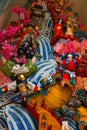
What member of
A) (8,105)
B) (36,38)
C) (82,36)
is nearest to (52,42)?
(36,38)

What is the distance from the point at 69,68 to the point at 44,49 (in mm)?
142

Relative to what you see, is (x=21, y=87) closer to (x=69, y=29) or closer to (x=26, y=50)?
(x=26, y=50)

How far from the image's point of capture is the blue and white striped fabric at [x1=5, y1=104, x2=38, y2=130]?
0.80 meters

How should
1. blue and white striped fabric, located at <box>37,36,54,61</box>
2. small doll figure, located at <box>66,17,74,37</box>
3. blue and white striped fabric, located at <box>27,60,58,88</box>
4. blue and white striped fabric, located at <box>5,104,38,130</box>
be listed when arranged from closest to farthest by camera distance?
1. blue and white striped fabric, located at <box>5,104,38,130</box>
2. blue and white striped fabric, located at <box>27,60,58,88</box>
3. blue and white striped fabric, located at <box>37,36,54,61</box>
4. small doll figure, located at <box>66,17,74,37</box>

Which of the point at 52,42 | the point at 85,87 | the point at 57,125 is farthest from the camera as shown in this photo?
the point at 52,42

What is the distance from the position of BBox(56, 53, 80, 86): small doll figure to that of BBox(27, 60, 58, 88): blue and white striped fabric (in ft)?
0.10

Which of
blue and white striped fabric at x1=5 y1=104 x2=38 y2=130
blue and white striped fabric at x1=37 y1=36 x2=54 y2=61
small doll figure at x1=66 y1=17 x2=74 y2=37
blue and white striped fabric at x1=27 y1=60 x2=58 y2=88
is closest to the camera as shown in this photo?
blue and white striped fabric at x1=5 y1=104 x2=38 y2=130

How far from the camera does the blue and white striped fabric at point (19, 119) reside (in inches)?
31.5

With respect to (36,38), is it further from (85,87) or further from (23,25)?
(85,87)

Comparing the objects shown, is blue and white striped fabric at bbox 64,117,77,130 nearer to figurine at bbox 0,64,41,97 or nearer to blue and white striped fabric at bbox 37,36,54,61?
figurine at bbox 0,64,41,97

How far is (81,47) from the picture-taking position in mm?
1137

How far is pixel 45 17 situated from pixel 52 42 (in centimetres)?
14

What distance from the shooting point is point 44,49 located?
43.1 inches

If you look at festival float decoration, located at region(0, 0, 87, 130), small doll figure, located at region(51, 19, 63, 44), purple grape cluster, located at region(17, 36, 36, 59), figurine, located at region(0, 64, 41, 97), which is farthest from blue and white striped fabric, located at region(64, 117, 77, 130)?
small doll figure, located at region(51, 19, 63, 44)
